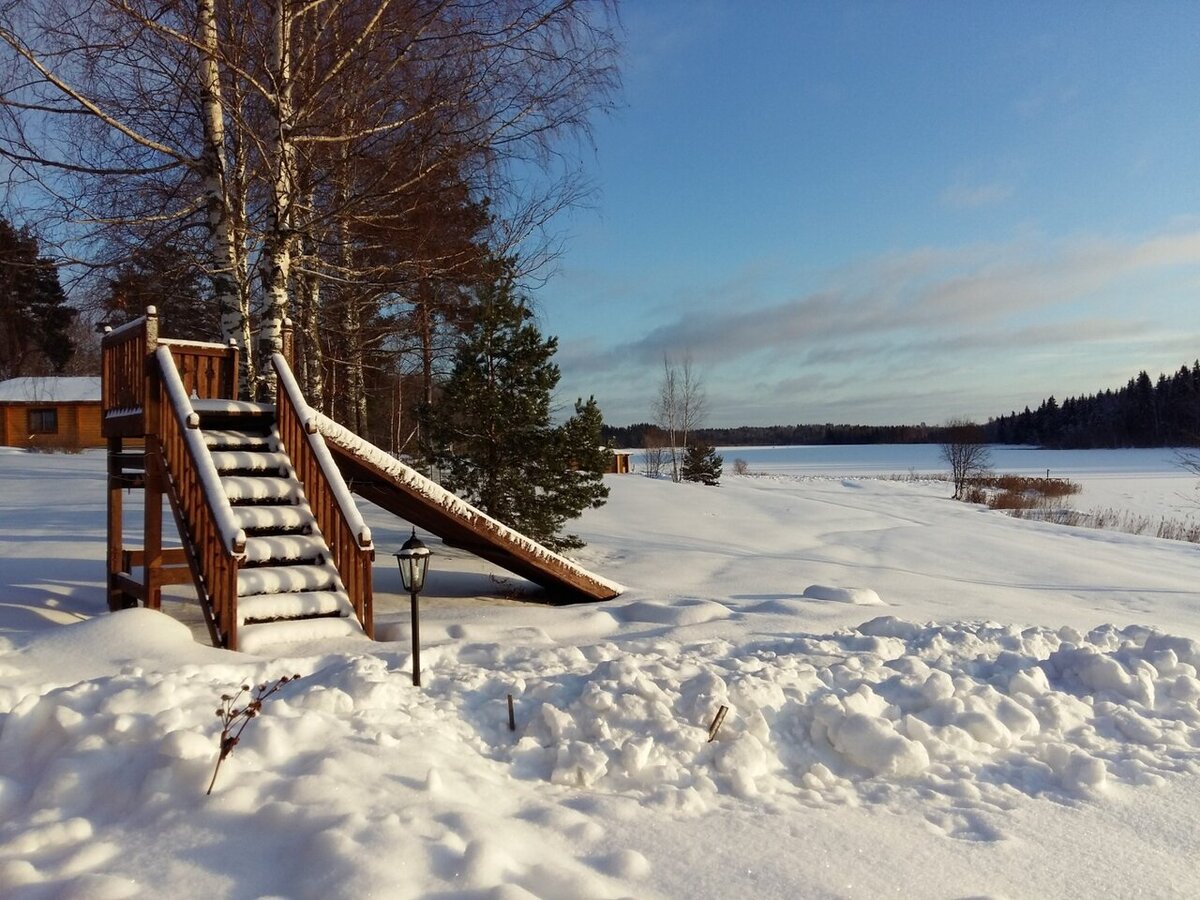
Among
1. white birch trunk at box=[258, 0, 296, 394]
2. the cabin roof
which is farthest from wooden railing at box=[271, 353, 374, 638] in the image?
the cabin roof

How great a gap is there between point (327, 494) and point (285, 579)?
2.48ft

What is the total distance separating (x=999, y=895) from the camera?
2734 mm

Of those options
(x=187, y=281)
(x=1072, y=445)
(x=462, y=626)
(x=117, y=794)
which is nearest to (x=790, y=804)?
(x=117, y=794)

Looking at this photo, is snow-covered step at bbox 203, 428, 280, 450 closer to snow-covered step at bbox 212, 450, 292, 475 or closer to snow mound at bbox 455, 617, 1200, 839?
snow-covered step at bbox 212, 450, 292, 475

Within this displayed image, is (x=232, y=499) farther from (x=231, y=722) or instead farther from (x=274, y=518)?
(x=231, y=722)

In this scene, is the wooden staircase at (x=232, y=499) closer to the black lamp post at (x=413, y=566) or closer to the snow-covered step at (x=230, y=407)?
the snow-covered step at (x=230, y=407)

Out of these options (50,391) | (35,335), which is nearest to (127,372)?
(50,391)

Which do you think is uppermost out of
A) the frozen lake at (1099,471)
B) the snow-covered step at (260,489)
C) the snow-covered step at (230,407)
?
the snow-covered step at (230,407)

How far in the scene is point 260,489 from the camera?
6.54 m

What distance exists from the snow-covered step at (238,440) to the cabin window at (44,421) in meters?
28.8

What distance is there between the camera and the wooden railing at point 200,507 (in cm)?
544

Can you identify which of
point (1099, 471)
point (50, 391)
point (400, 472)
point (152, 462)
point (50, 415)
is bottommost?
point (1099, 471)

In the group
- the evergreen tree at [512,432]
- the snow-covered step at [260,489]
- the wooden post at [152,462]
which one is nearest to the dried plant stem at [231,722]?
the snow-covered step at [260,489]

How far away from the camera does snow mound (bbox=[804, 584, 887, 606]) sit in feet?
25.2
